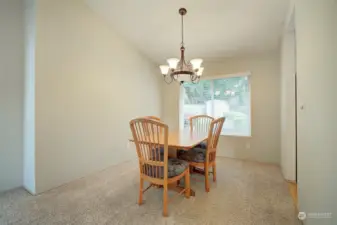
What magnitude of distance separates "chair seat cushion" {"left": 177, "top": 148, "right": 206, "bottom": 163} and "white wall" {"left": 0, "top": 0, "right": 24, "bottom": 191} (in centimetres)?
226

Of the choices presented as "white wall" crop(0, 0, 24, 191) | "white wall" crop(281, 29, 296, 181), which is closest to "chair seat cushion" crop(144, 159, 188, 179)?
"white wall" crop(281, 29, 296, 181)

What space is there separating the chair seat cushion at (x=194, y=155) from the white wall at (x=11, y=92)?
2.26 meters

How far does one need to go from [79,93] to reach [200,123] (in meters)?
2.18

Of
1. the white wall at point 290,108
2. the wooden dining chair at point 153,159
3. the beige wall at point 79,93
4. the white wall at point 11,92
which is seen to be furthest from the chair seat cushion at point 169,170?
the white wall at point 11,92

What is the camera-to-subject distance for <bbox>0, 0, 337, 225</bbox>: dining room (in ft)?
5.30

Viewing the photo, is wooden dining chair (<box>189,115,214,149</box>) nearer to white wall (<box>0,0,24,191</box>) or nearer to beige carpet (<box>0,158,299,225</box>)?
beige carpet (<box>0,158,299,225</box>)

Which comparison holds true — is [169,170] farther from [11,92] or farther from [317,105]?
[11,92]

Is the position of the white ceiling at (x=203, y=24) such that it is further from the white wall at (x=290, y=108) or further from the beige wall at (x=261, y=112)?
the white wall at (x=290, y=108)

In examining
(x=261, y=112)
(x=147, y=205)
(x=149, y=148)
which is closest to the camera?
(x=149, y=148)

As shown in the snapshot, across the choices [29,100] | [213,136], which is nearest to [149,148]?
[213,136]

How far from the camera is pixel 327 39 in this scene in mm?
1178

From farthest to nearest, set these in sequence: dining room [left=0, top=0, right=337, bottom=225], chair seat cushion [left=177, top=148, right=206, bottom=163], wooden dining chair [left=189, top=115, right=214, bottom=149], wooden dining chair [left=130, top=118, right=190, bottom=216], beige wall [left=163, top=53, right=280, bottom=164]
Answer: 1. beige wall [left=163, top=53, right=280, bottom=164]
2. wooden dining chair [left=189, top=115, right=214, bottom=149]
3. chair seat cushion [left=177, top=148, right=206, bottom=163]
4. wooden dining chair [left=130, top=118, right=190, bottom=216]
5. dining room [left=0, top=0, right=337, bottom=225]

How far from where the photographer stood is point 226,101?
12.6 ft

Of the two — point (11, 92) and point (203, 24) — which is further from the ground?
point (203, 24)
